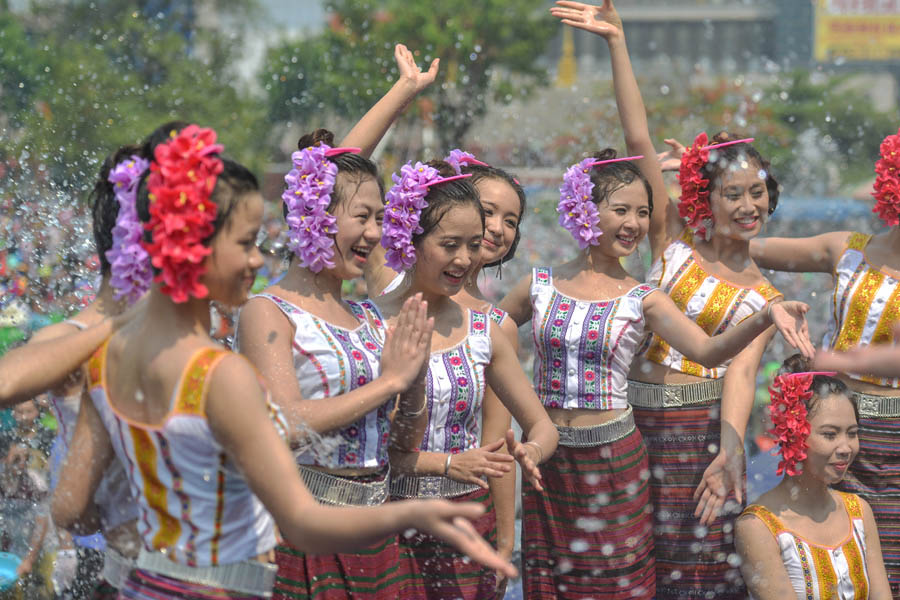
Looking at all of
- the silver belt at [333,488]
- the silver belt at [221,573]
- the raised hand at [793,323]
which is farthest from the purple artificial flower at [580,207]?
the silver belt at [221,573]

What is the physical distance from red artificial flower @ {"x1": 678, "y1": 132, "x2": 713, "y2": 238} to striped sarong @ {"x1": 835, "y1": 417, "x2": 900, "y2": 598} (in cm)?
98

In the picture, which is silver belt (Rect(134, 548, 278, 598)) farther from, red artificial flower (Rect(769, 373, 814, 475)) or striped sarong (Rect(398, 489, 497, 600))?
red artificial flower (Rect(769, 373, 814, 475))

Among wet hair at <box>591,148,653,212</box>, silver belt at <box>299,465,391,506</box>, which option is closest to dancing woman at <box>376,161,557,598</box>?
silver belt at <box>299,465,391,506</box>

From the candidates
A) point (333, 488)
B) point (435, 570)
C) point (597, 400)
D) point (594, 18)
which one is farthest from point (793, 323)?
point (594, 18)

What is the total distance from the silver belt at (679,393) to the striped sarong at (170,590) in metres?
2.28

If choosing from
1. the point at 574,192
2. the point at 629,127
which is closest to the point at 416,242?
the point at 574,192

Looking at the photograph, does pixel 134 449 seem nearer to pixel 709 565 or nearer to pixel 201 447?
pixel 201 447

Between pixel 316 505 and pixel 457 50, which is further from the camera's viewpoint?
pixel 457 50

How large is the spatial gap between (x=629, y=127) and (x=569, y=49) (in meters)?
60.1

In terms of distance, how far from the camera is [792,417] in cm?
395

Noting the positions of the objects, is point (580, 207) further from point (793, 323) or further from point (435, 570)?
point (435, 570)

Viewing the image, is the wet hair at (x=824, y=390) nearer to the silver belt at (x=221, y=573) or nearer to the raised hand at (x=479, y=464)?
the raised hand at (x=479, y=464)

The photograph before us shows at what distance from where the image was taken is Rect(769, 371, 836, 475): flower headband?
3.92m

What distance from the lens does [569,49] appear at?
206ft
